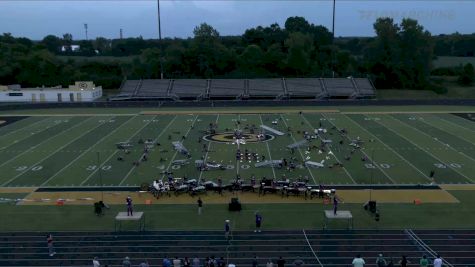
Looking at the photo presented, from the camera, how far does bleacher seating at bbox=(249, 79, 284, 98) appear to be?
76125 mm

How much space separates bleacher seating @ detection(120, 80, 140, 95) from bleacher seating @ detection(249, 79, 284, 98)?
57.3 ft

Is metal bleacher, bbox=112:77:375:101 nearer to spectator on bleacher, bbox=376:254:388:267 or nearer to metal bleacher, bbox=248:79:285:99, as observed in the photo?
metal bleacher, bbox=248:79:285:99

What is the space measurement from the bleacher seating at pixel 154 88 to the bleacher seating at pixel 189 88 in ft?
4.01

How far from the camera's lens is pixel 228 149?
126ft

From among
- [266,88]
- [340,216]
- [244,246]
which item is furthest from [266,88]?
[244,246]

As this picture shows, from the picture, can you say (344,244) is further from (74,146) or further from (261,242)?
(74,146)

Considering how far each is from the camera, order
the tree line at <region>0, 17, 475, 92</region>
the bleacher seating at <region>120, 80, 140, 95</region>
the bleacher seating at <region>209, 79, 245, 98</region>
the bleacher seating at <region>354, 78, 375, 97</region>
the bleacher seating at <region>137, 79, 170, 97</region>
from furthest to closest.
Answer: the tree line at <region>0, 17, 475, 92</region>
the bleacher seating at <region>120, 80, 140, 95</region>
the bleacher seating at <region>137, 79, 170, 97</region>
the bleacher seating at <region>209, 79, 245, 98</region>
the bleacher seating at <region>354, 78, 375, 97</region>

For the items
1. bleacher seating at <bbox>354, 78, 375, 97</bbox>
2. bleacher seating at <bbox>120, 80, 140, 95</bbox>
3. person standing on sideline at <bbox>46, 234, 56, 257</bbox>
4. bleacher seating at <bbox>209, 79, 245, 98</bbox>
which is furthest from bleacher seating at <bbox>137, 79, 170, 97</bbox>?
person standing on sideline at <bbox>46, 234, 56, 257</bbox>

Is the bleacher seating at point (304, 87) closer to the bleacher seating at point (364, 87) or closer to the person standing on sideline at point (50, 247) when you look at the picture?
the bleacher seating at point (364, 87)

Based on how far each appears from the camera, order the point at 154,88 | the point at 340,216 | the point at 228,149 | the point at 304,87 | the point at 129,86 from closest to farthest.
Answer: the point at 340,216 < the point at 228,149 < the point at 304,87 < the point at 154,88 < the point at 129,86

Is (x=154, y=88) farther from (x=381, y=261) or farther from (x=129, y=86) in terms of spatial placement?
(x=381, y=261)

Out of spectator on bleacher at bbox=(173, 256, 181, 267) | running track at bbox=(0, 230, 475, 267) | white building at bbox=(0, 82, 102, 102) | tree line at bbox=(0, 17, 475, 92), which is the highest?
tree line at bbox=(0, 17, 475, 92)

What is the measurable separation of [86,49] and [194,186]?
417 ft

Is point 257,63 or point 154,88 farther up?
point 257,63
